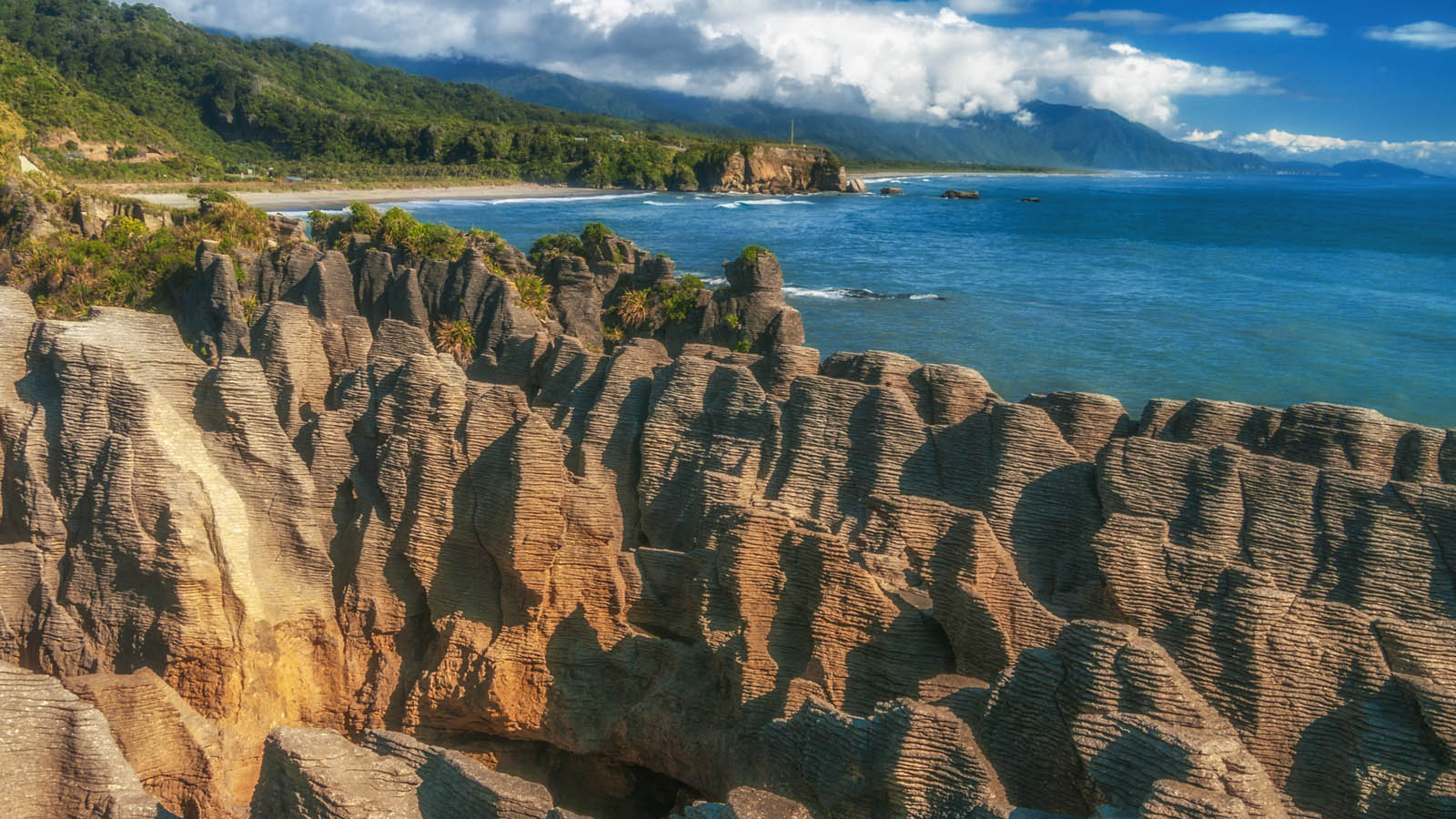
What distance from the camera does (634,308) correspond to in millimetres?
38219

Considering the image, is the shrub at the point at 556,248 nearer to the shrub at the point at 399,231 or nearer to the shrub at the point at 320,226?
the shrub at the point at 399,231

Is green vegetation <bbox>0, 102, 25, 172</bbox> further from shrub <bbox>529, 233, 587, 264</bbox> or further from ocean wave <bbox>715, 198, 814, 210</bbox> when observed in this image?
ocean wave <bbox>715, 198, 814, 210</bbox>

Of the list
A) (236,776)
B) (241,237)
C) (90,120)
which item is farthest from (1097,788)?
(90,120)

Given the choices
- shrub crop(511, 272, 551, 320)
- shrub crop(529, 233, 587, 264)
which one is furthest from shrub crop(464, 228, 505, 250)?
shrub crop(511, 272, 551, 320)

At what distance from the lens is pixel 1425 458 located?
1225 cm

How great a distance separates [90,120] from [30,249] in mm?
92084

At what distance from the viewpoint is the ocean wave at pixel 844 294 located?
7338cm

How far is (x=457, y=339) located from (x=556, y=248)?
726 inches

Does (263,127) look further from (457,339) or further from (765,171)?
(457,339)

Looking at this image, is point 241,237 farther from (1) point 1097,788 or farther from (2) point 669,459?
(1) point 1097,788

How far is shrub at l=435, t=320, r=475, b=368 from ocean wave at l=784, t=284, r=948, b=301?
1748 inches

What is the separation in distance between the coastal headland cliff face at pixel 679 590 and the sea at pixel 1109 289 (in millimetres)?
36068

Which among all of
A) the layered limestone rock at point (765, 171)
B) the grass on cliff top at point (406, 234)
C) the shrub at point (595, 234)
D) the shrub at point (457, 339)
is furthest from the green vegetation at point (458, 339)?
the layered limestone rock at point (765, 171)

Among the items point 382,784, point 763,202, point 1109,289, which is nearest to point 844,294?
point 1109,289
